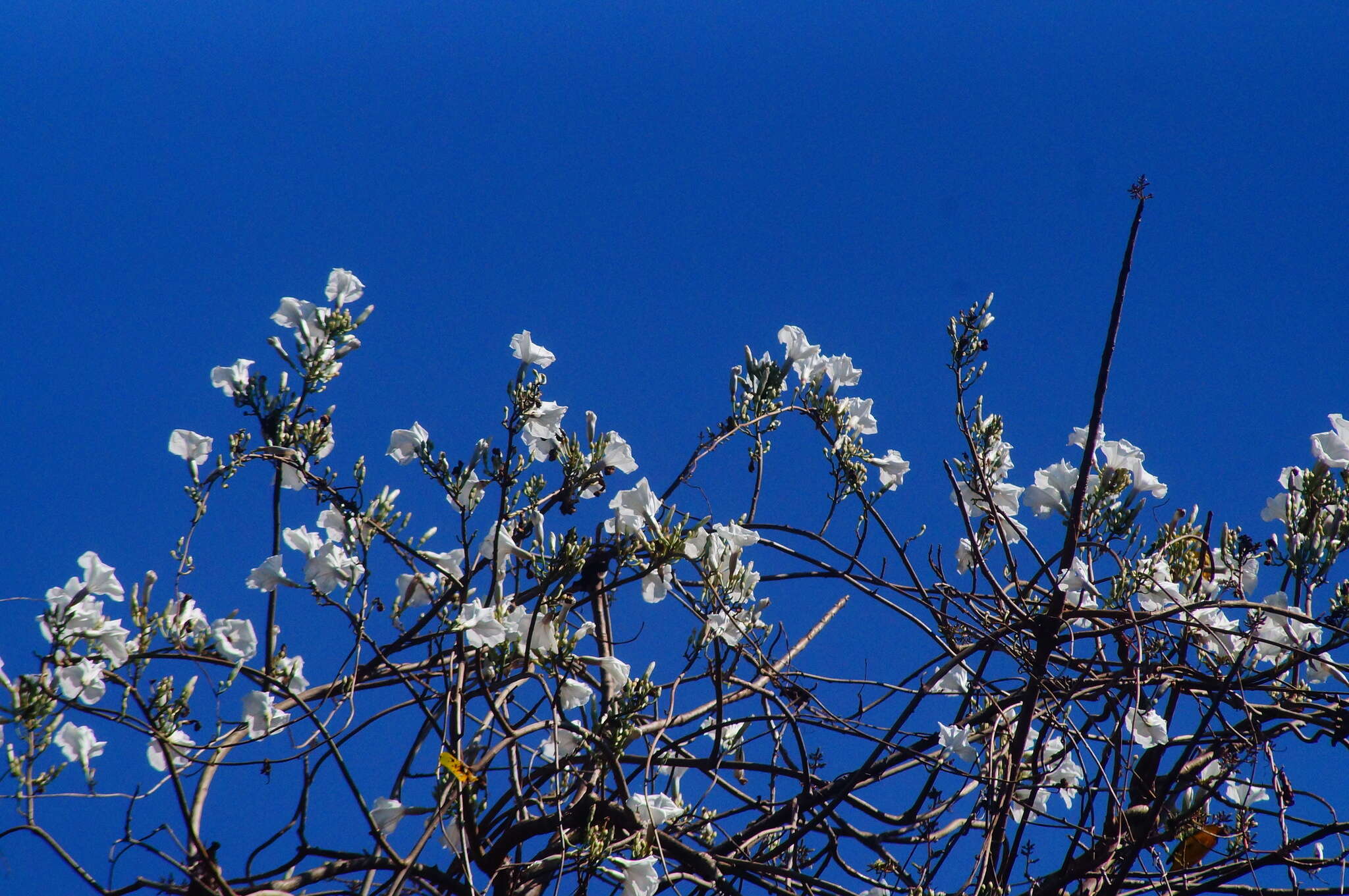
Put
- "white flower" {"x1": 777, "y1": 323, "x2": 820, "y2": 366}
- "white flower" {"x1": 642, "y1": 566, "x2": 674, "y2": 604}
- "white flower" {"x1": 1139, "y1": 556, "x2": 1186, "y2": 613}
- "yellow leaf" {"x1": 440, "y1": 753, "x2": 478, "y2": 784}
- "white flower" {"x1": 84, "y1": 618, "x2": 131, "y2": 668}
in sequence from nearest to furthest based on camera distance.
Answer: "yellow leaf" {"x1": 440, "y1": 753, "x2": 478, "y2": 784} < "white flower" {"x1": 642, "y1": 566, "x2": 674, "y2": 604} < "white flower" {"x1": 84, "y1": 618, "x2": 131, "y2": 668} < "white flower" {"x1": 1139, "y1": 556, "x2": 1186, "y2": 613} < "white flower" {"x1": 777, "y1": 323, "x2": 820, "y2": 366}

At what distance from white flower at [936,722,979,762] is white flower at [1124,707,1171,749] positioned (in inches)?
16.7

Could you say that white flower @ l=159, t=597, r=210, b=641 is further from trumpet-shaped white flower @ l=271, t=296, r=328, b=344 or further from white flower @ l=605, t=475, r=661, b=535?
white flower @ l=605, t=475, r=661, b=535

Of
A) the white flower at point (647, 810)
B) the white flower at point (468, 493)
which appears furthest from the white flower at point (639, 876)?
the white flower at point (468, 493)

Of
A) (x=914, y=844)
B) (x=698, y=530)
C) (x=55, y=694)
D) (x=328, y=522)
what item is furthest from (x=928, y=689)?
(x=55, y=694)

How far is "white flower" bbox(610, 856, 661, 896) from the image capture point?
2.32 m

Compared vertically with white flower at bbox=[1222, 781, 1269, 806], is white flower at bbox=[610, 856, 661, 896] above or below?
below

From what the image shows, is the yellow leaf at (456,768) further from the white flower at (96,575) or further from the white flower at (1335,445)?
the white flower at (1335,445)

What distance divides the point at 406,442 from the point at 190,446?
0.67 meters

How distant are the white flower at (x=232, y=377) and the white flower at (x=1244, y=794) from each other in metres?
3.01

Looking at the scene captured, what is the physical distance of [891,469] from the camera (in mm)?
3230

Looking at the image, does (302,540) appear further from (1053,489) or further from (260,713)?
(1053,489)

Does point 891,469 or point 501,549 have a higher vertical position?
point 891,469

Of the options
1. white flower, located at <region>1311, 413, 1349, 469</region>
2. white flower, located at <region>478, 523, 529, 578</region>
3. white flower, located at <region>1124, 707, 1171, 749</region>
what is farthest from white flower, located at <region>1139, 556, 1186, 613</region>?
Answer: white flower, located at <region>478, 523, 529, 578</region>

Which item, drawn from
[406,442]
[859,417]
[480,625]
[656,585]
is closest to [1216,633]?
[859,417]
